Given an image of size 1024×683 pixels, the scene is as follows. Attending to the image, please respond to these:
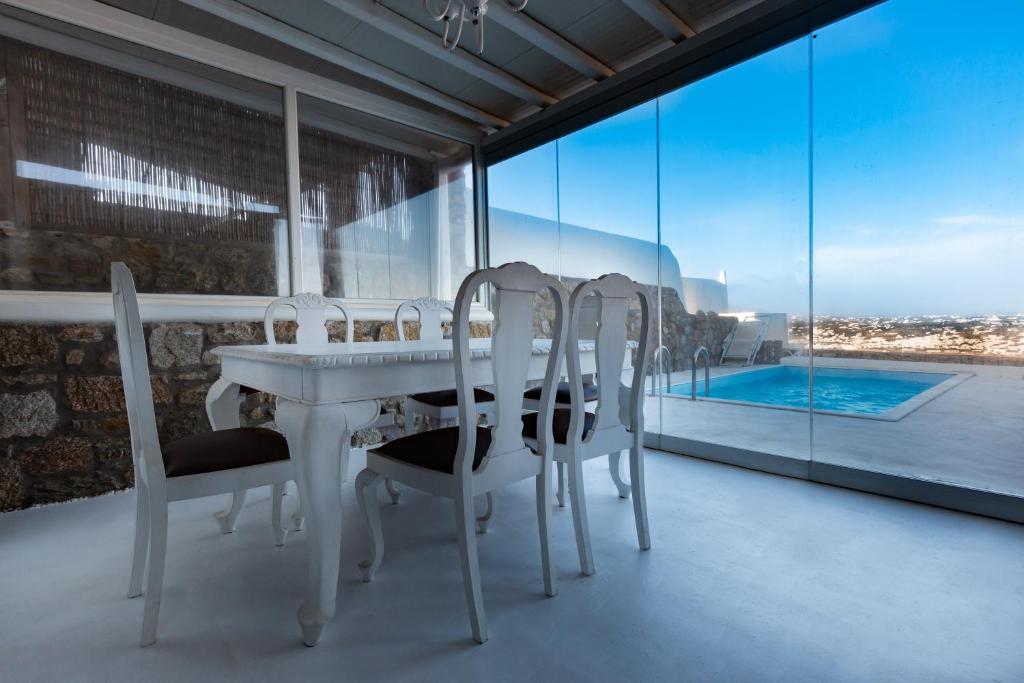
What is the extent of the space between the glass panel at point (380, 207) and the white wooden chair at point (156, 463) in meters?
2.00

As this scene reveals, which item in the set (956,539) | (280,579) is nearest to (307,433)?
(280,579)

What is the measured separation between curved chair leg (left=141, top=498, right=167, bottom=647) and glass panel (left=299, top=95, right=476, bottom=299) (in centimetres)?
223

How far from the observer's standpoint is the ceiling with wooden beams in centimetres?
256

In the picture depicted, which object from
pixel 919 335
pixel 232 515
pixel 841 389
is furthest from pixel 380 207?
pixel 841 389

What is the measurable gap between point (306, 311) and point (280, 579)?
1428mm

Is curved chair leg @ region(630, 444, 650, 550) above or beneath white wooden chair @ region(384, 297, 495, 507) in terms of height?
beneath

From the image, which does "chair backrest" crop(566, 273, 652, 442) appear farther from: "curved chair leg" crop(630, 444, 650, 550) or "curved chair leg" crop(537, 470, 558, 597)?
"curved chair leg" crop(537, 470, 558, 597)

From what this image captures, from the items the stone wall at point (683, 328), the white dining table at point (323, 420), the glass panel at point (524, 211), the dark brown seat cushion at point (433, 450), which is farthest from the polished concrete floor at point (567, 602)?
the glass panel at point (524, 211)

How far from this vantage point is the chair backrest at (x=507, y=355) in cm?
126

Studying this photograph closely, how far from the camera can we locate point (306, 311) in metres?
2.56

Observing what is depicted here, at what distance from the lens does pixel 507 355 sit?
1.37 meters

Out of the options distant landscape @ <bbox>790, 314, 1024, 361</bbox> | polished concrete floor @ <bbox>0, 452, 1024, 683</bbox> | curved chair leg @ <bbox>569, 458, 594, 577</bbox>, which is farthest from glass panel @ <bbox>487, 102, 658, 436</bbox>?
curved chair leg @ <bbox>569, 458, 594, 577</bbox>

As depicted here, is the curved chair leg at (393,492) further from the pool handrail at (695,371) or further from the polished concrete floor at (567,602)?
the pool handrail at (695,371)

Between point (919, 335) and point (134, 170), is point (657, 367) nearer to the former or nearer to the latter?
point (919, 335)
